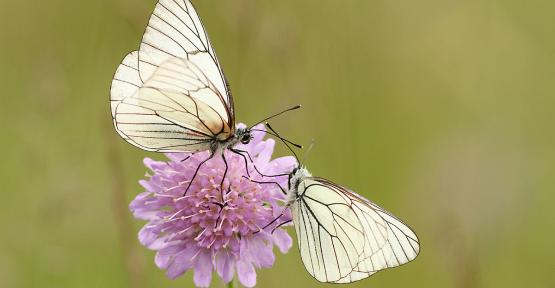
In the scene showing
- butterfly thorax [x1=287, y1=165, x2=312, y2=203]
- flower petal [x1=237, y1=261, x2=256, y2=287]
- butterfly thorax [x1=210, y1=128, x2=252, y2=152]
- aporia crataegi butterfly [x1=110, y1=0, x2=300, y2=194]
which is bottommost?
flower petal [x1=237, y1=261, x2=256, y2=287]

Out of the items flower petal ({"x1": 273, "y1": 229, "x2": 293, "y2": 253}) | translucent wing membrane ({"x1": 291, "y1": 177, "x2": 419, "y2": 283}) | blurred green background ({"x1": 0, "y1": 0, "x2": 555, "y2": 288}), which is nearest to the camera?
translucent wing membrane ({"x1": 291, "y1": 177, "x2": 419, "y2": 283})

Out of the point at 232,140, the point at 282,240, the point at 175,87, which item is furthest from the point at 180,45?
the point at 282,240

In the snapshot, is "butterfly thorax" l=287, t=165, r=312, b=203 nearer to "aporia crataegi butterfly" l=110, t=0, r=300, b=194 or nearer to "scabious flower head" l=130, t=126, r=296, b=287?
"scabious flower head" l=130, t=126, r=296, b=287

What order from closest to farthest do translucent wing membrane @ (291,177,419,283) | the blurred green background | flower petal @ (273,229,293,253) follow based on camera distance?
translucent wing membrane @ (291,177,419,283), flower petal @ (273,229,293,253), the blurred green background

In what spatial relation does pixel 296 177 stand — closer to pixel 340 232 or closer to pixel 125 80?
pixel 340 232

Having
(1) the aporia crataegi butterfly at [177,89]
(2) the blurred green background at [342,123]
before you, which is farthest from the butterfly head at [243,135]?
(2) the blurred green background at [342,123]

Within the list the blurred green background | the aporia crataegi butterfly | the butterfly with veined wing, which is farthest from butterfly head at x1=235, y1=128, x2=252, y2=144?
the blurred green background

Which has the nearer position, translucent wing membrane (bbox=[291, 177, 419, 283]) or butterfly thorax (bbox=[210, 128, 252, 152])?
translucent wing membrane (bbox=[291, 177, 419, 283])

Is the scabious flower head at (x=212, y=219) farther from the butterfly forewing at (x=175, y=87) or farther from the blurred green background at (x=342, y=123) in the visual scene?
the blurred green background at (x=342, y=123)
